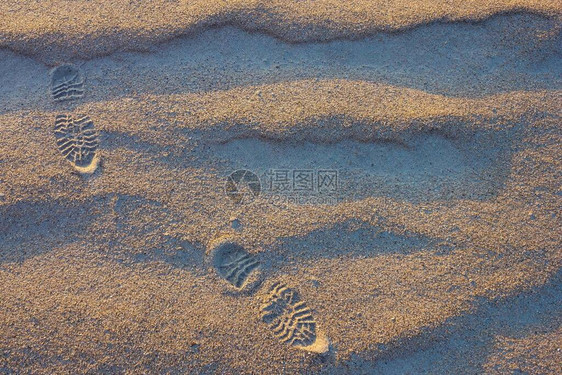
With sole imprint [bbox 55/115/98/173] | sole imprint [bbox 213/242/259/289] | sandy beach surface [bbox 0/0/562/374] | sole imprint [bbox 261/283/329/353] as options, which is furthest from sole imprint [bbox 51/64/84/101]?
sole imprint [bbox 261/283/329/353]

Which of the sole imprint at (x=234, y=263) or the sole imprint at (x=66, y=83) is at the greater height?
the sole imprint at (x=66, y=83)

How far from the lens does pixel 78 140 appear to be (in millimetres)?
2129

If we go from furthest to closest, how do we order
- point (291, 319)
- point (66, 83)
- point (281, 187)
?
1. point (66, 83)
2. point (281, 187)
3. point (291, 319)

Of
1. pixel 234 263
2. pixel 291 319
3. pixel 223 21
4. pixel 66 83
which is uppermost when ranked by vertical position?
pixel 223 21

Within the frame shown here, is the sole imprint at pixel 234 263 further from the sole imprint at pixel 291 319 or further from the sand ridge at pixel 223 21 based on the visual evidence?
the sand ridge at pixel 223 21

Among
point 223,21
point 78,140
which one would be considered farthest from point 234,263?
point 223,21

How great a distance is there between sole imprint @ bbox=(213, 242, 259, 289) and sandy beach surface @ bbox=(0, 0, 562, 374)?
0.01 m

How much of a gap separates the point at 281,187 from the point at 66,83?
138cm

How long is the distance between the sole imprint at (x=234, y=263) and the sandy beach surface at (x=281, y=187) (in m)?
0.01

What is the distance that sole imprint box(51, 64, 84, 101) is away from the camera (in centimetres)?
223

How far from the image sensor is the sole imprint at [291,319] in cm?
180

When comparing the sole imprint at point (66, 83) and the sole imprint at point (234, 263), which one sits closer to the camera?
the sole imprint at point (234, 263)

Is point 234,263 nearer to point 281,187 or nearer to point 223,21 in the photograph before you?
point 281,187

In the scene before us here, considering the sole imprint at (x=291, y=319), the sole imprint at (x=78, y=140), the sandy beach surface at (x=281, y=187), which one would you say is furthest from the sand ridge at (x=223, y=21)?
the sole imprint at (x=291, y=319)
